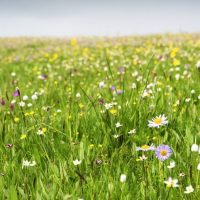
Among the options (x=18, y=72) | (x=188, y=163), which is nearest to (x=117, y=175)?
(x=188, y=163)

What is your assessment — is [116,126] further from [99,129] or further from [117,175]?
[117,175]

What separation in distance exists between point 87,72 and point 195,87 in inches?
175

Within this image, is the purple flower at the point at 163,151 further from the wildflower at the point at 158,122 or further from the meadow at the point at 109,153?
the wildflower at the point at 158,122

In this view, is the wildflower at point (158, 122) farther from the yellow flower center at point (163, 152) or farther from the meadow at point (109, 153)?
the yellow flower center at point (163, 152)

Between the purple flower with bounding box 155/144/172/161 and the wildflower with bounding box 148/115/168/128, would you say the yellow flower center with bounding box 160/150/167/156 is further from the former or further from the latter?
the wildflower with bounding box 148/115/168/128

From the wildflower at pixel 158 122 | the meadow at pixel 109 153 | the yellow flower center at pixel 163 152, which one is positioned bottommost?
the meadow at pixel 109 153

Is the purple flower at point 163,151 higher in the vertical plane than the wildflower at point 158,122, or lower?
lower

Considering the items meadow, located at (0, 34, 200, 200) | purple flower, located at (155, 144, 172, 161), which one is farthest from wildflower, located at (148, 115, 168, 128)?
purple flower, located at (155, 144, 172, 161)

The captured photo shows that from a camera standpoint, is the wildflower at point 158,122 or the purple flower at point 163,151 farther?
the wildflower at point 158,122

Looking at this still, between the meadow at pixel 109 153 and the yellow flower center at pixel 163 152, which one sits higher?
the yellow flower center at pixel 163 152

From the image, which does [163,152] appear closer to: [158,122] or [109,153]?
[158,122]

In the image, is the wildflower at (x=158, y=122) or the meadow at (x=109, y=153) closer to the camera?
the meadow at (x=109, y=153)

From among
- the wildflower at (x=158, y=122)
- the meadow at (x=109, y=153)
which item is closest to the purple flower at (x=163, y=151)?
the meadow at (x=109, y=153)

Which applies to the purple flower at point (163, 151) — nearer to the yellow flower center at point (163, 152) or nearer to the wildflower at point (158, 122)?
the yellow flower center at point (163, 152)
